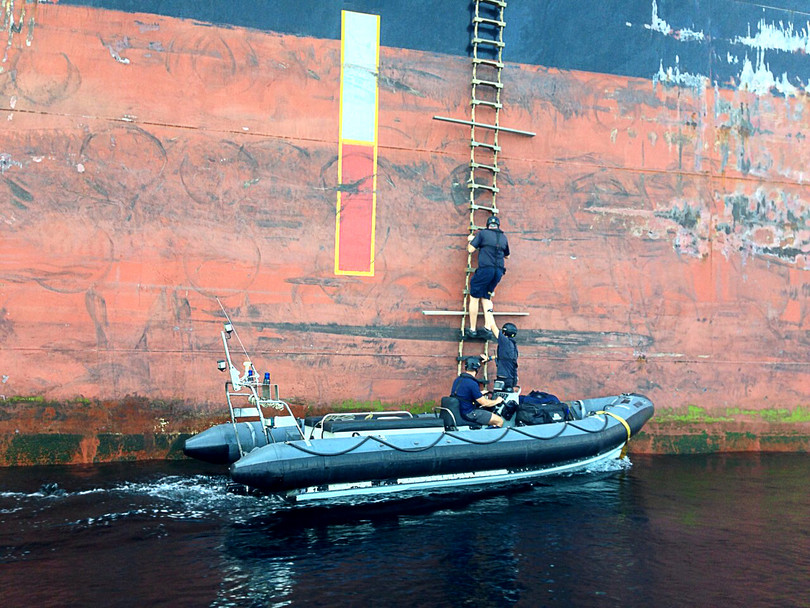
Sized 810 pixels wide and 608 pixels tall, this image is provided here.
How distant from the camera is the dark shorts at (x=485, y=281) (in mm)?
9141

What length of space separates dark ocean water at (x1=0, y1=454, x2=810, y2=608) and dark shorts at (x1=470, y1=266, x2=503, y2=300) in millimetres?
2602

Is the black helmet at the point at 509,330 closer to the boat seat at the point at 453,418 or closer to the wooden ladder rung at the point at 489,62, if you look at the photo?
the boat seat at the point at 453,418

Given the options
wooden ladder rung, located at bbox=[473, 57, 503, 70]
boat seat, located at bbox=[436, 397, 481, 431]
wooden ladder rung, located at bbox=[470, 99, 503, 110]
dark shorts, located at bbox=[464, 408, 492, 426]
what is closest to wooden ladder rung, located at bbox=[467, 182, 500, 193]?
wooden ladder rung, located at bbox=[470, 99, 503, 110]

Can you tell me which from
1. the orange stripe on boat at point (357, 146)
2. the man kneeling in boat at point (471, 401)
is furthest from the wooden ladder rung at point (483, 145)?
the man kneeling in boat at point (471, 401)

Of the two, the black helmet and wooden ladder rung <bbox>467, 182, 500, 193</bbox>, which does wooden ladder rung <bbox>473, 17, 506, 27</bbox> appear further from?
the black helmet

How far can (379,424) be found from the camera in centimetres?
772

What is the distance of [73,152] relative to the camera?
27.2 ft

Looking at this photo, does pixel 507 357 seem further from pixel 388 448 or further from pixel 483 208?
pixel 388 448

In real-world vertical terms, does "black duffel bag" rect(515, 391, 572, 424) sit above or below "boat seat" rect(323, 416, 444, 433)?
above

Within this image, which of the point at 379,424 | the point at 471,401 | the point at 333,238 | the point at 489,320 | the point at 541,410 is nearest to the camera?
the point at 379,424

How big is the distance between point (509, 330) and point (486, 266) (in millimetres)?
900

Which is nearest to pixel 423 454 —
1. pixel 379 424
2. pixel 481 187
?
pixel 379 424

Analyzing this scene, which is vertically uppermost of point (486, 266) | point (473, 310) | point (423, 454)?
point (486, 266)

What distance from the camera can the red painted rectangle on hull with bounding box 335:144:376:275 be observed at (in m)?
9.09
